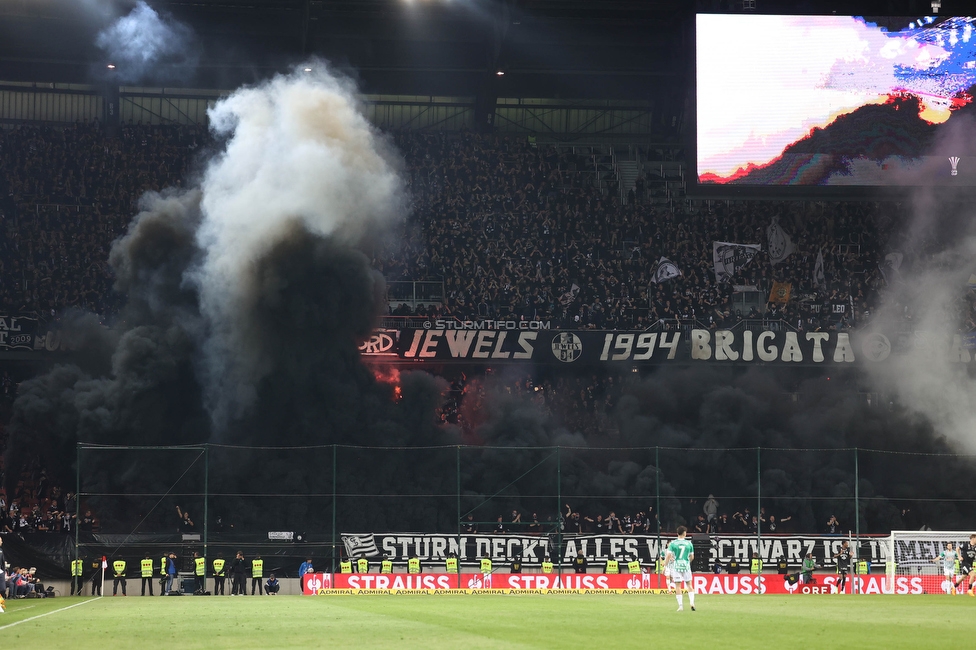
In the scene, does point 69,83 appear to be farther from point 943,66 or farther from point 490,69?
point 943,66

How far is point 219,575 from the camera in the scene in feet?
130

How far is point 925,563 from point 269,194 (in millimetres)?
31301

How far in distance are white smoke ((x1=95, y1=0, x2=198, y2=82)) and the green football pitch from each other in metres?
33.2

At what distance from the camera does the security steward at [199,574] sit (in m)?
38.9

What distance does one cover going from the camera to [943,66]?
2146 inches

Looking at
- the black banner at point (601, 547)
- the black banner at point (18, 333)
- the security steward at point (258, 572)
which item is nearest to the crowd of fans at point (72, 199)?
the black banner at point (18, 333)

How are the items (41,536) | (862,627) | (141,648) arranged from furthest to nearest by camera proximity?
1. (41,536)
2. (862,627)
3. (141,648)

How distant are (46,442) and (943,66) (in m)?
45.3

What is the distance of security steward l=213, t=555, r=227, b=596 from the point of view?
129ft

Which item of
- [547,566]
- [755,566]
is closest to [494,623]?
[547,566]

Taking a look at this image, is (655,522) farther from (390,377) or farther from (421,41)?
(421,41)

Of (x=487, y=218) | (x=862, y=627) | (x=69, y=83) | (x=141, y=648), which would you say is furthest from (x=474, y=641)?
(x=69, y=83)

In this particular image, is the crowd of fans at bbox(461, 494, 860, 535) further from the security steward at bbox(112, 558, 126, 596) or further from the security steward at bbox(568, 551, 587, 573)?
the security steward at bbox(112, 558, 126, 596)

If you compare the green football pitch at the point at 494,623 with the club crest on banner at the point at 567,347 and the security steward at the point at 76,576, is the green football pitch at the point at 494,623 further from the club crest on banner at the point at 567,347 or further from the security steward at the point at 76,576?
the club crest on banner at the point at 567,347
